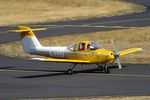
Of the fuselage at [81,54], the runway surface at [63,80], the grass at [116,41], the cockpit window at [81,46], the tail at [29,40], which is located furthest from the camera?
the grass at [116,41]

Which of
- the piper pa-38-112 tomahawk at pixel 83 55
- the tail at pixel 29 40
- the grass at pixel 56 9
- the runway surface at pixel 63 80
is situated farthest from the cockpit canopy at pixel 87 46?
the grass at pixel 56 9

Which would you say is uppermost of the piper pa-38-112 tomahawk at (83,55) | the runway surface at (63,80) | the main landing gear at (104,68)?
the piper pa-38-112 tomahawk at (83,55)

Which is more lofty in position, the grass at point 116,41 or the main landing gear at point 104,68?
the grass at point 116,41

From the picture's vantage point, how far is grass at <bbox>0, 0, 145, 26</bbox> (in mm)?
71938

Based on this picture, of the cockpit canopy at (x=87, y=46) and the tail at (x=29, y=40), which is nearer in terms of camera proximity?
Answer: the cockpit canopy at (x=87, y=46)

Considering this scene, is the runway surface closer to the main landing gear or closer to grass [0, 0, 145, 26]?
the main landing gear

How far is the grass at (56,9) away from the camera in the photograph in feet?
Result: 236

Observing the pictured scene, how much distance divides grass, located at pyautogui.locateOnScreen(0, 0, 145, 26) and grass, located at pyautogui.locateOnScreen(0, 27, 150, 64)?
16.2 m

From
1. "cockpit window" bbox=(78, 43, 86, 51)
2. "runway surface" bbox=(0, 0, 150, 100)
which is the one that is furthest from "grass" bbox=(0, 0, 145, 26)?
"cockpit window" bbox=(78, 43, 86, 51)

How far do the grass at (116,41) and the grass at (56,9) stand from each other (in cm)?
1618

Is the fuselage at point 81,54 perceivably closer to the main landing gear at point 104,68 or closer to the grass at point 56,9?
the main landing gear at point 104,68

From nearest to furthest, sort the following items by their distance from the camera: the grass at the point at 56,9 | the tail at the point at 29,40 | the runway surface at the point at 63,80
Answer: the runway surface at the point at 63,80 < the tail at the point at 29,40 < the grass at the point at 56,9

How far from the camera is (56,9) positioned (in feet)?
259

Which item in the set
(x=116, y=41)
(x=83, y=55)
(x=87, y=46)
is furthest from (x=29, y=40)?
(x=116, y=41)
